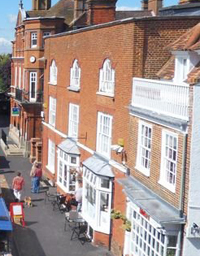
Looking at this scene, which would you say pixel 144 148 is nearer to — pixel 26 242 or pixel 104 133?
pixel 104 133

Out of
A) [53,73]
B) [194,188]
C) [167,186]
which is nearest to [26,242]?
[167,186]

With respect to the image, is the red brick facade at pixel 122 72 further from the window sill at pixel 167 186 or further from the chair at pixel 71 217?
the chair at pixel 71 217

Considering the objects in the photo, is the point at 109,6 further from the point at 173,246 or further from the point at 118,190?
the point at 173,246

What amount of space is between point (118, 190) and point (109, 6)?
11.2 meters

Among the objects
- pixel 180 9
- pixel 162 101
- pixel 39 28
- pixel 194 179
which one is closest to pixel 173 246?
pixel 194 179

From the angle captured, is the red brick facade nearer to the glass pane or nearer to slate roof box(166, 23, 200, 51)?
the glass pane

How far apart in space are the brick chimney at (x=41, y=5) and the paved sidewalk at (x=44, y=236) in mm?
22298

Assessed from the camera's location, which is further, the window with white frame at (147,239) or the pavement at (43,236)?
the pavement at (43,236)

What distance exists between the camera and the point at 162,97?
503 inches

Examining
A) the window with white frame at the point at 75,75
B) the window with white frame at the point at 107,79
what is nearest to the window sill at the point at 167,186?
the window with white frame at the point at 107,79

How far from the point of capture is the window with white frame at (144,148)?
13.8m

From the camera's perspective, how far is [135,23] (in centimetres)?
1500

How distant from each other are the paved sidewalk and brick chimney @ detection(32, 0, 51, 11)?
2230 cm

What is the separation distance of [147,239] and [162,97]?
3.88 m
